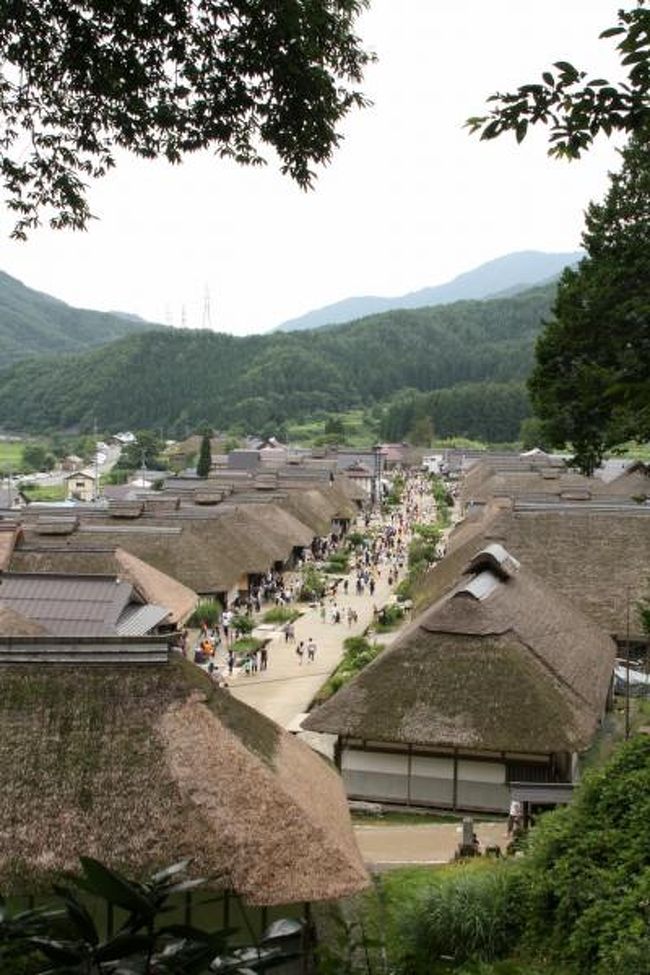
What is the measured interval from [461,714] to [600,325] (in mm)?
8359

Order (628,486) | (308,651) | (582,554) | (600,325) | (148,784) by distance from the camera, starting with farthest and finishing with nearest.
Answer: (628,486), (308,651), (582,554), (600,325), (148,784)

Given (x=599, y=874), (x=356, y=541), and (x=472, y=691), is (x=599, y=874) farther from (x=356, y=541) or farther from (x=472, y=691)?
(x=356, y=541)

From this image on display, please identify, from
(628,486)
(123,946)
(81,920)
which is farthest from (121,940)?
(628,486)

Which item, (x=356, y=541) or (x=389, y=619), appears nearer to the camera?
(x=389, y=619)

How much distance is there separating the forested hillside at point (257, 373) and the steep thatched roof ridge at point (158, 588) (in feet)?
416

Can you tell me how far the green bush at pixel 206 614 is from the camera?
1347 inches

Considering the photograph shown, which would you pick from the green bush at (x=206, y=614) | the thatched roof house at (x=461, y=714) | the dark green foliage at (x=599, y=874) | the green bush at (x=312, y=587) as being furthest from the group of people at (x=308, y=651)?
the dark green foliage at (x=599, y=874)

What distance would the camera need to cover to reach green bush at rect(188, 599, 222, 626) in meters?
34.2

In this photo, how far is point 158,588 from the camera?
98.3 feet

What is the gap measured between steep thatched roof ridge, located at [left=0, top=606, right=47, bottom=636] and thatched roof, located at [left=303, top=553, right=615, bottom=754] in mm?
6572

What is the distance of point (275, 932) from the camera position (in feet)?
10.0

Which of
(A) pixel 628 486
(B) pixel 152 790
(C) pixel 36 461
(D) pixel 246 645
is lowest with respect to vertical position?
(D) pixel 246 645

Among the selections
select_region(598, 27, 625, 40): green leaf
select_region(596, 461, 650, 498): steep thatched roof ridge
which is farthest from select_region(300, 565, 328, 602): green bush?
select_region(598, 27, 625, 40): green leaf

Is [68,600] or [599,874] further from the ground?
[68,600]
